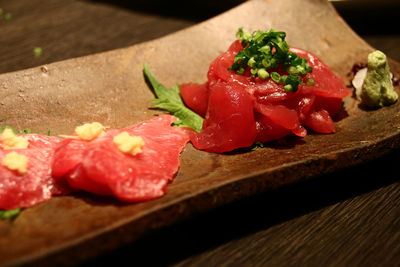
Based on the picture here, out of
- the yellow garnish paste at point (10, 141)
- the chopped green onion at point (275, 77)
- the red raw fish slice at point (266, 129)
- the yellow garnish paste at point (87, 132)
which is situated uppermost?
the chopped green onion at point (275, 77)

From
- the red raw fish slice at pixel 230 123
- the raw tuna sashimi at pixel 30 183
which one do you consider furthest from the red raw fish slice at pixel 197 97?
the raw tuna sashimi at pixel 30 183

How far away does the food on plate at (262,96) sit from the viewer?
2.88 meters

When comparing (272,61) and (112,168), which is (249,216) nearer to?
(112,168)

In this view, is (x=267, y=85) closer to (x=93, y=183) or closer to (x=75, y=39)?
(x=93, y=183)

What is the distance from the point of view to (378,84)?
11.0ft

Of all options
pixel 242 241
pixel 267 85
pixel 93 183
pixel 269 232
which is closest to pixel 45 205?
pixel 93 183

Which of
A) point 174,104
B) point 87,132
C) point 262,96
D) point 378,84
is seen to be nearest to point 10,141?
point 87,132

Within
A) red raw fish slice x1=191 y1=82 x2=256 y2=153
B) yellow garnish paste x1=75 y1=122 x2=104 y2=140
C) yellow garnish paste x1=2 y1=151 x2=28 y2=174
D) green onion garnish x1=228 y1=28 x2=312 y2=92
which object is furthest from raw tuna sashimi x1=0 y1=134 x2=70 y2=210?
green onion garnish x1=228 y1=28 x2=312 y2=92

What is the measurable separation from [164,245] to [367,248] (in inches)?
47.8

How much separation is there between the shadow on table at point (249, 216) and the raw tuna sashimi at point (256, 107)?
404 millimetres

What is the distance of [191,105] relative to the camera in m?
3.36

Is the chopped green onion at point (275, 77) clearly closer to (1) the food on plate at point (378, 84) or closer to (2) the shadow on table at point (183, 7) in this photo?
(1) the food on plate at point (378, 84)

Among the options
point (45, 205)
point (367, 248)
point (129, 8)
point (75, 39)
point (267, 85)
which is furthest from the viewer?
point (129, 8)

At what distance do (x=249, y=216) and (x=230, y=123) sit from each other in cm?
66
